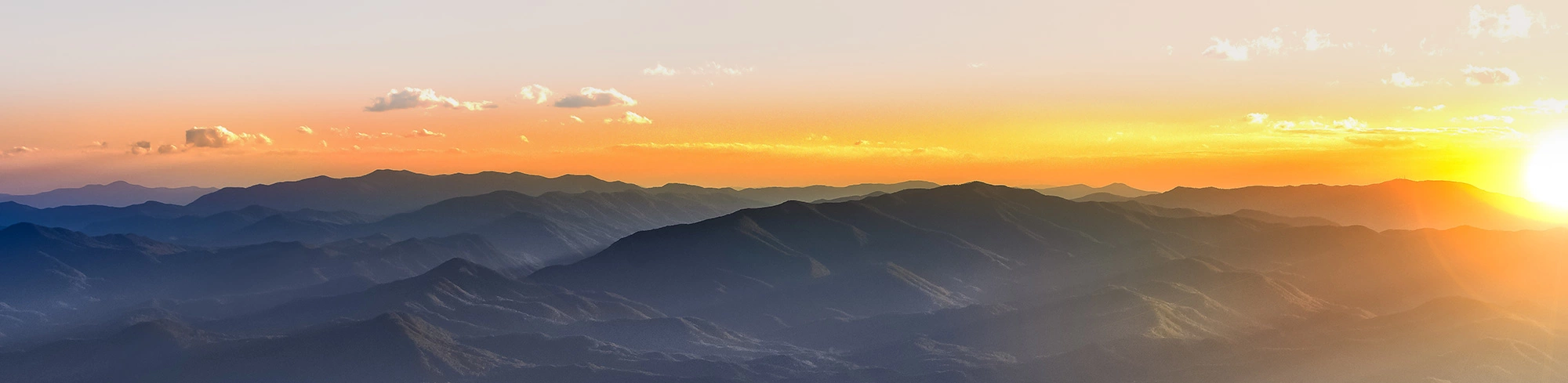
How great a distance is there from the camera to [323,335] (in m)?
193

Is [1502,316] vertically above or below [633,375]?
above

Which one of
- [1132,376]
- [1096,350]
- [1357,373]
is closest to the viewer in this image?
[1357,373]

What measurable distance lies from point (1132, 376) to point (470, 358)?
108824 mm

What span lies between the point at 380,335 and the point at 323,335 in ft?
35.4

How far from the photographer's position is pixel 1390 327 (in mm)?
176000

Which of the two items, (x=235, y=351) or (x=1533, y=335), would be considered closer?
(x=1533, y=335)

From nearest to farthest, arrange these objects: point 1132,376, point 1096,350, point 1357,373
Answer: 1. point 1357,373
2. point 1132,376
3. point 1096,350

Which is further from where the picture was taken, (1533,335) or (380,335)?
(380,335)

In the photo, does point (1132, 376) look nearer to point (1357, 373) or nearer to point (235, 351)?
point (1357, 373)

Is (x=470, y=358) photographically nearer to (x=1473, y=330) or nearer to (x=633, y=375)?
(x=633, y=375)

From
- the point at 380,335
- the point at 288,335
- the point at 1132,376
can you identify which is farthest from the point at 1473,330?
the point at 288,335

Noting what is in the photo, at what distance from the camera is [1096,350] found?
18525 centimetres

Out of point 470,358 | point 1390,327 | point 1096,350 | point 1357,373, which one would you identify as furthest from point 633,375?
point 1390,327

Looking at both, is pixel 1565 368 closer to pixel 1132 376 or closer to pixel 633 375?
pixel 1132 376
